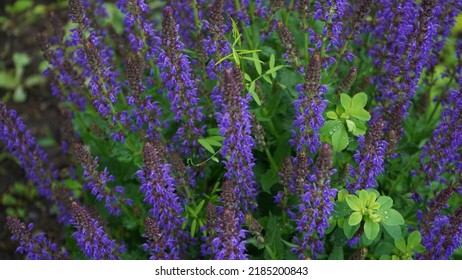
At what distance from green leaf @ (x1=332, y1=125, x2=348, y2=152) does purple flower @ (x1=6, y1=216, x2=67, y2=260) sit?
2175 millimetres

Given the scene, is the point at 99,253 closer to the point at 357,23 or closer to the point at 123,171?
the point at 123,171

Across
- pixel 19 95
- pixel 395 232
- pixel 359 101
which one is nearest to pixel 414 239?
→ pixel 395 232

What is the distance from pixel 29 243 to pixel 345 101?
93.9 inches

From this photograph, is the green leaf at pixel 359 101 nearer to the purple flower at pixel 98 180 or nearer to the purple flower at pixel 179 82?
the purple flower at pixel 179 82

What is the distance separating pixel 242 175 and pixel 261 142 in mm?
360

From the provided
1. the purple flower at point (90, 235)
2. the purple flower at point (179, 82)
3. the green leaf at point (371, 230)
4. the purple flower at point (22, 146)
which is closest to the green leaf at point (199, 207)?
the purple flower at point (179, 82)

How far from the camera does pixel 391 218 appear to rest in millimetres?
3539

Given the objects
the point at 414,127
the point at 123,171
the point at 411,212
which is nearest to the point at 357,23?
the point at 414,127

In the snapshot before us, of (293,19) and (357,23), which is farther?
(293,19)

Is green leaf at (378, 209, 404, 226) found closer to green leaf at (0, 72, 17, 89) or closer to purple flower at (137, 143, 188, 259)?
purple flower at (137, 143, 188, 259)

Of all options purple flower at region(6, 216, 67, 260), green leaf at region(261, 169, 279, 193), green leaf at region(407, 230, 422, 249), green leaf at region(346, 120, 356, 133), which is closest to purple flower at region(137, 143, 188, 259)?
green leaf at region(261, 169, 279, 193)

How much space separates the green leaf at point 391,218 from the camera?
3510 millimetres

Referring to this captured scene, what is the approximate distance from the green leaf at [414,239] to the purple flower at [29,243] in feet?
8.40
